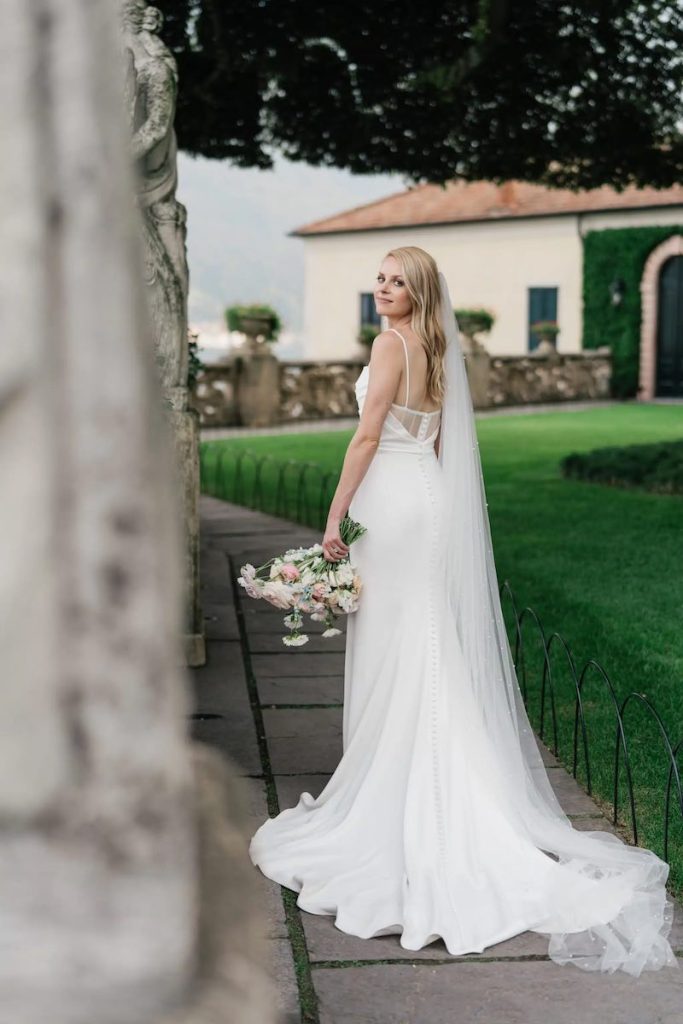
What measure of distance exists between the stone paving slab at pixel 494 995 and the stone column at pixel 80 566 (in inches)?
95.1

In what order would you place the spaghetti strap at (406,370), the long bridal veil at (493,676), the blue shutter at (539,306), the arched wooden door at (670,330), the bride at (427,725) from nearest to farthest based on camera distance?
the bride at (427,725) → the long bridal veil at (493,676) → the spaghetti strap at (406,370) → the arched wooden door at (670,330) → the blue shutter at (539,306)

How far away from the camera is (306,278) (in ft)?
144

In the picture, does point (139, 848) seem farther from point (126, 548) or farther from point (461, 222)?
point (461, 222)

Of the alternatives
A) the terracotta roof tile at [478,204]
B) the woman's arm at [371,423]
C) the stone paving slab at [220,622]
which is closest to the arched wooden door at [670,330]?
the terracotta roof tile at [478,204]

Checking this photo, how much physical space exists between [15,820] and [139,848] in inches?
4.6

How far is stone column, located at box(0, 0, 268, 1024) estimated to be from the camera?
1152 mm

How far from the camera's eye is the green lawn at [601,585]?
19.7 ft

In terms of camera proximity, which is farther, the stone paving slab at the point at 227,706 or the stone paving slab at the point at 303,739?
the stone paving slab at the point at 227,706

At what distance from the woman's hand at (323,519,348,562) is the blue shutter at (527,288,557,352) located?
A: 34393 mm

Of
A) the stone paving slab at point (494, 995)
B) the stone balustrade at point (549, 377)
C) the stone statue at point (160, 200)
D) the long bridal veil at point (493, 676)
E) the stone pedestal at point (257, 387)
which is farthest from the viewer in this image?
the stone balustrade at point (549, 377)

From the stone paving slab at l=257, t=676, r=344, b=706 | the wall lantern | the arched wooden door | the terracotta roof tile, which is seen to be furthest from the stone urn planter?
the stone paving slab at l=257, t=676, r=344, b=706

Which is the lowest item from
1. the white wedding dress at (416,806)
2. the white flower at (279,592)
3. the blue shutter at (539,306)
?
the white wedding dress at (416,806)

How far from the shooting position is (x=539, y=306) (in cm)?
3844

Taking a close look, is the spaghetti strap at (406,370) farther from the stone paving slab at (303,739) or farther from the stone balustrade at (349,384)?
the stone balustrade at (349,384)
